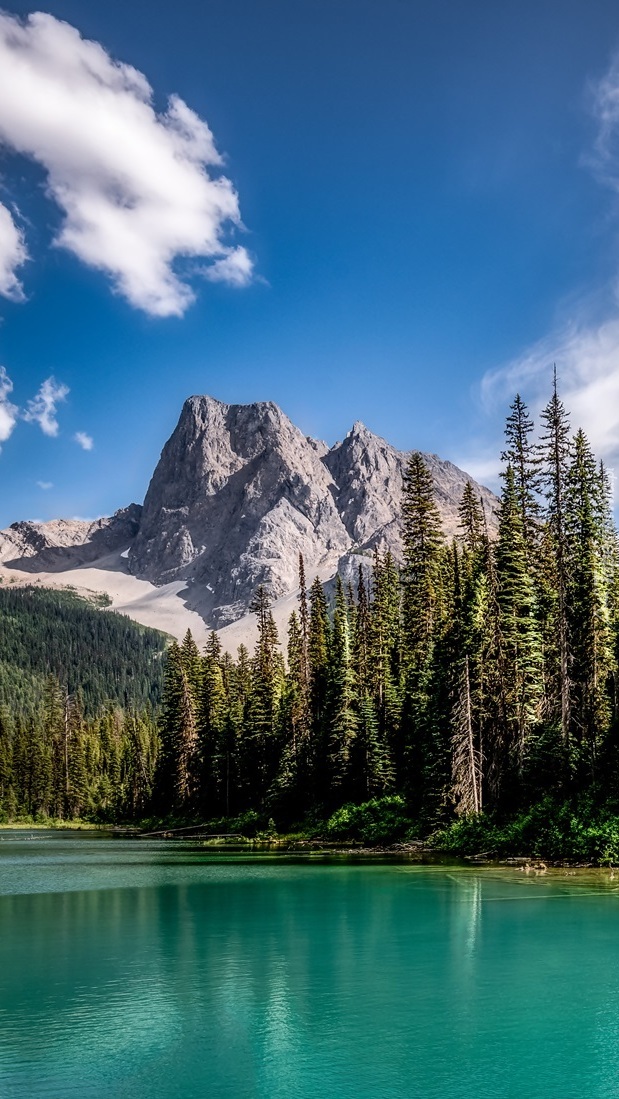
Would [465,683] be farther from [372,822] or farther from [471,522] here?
[471,522]

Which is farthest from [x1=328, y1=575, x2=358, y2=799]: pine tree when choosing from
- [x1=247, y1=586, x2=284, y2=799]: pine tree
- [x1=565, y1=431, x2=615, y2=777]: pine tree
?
[x1=565, y1=431, x2=615, y2=777]: pine tree

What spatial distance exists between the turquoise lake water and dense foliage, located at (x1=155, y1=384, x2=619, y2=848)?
12952 mm

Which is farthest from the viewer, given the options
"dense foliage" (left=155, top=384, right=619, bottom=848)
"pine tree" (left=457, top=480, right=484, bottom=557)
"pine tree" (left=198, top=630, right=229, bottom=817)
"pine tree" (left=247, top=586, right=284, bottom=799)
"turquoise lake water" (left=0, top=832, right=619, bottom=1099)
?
"pine tree" (left=198, top=630, right=229, bottom=817)

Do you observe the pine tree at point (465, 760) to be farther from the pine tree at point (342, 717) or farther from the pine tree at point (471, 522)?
the pine tree at point (471, 522)

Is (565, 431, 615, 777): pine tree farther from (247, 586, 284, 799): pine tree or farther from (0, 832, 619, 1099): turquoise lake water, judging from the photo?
(247, 586, 284, 799): pine tree

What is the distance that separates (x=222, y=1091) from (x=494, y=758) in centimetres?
3734

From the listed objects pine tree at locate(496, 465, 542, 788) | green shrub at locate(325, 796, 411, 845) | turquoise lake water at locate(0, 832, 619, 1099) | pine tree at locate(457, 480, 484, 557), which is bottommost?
green shrub at locate(325, 796, 411, 845)

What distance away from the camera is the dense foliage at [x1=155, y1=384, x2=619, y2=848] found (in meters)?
43.9

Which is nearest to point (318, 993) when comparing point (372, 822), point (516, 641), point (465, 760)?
point (465, 760)

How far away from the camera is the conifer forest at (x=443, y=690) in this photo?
44.0 metres

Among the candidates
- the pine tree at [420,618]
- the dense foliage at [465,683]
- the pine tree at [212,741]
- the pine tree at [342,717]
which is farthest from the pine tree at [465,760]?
the pine tree at [212,741]

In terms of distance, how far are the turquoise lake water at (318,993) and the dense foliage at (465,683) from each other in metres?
13.0

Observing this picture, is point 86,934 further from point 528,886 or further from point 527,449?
point 527,449

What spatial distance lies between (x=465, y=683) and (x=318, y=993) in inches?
1221
